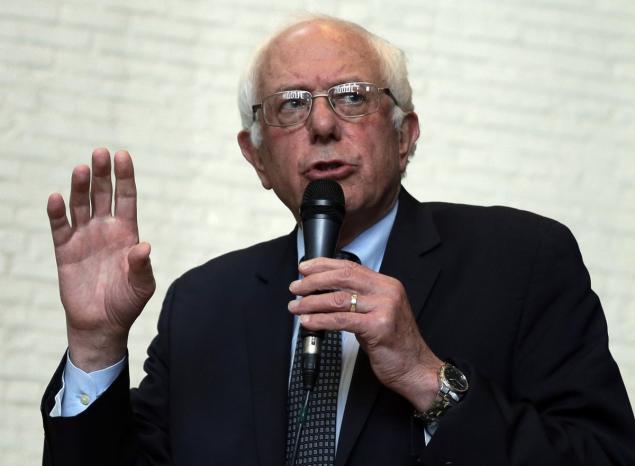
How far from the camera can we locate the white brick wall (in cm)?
356

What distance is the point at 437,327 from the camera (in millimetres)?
2064

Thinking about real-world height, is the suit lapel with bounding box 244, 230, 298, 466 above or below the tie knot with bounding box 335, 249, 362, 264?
below

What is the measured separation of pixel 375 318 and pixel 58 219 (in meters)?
0.64

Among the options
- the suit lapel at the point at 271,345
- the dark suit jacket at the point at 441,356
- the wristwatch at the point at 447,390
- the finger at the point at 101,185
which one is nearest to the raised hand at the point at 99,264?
the finger at the point at 101,185

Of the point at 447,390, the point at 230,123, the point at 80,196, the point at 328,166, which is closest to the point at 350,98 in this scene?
the point at 328,166

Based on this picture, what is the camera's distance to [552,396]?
6.42 ft

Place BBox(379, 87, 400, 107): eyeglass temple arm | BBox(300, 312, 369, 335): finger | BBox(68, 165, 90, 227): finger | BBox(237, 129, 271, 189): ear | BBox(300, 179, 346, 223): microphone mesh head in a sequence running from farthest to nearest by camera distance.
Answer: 1. BBox(237, 129, 271, 189): ear
2. BBox(379, 87, 400, 107): eyeglass temple arm
3. BBox(68, 165, 90, 227): finger
4. BBox(300, 179, 346, 223): microphone mesh head
5. BBox(300, 312, 369, 335): finger

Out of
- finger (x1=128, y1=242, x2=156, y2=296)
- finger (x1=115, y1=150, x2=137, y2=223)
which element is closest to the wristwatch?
finger (x1=128, y1=242, x2=156, y2=296)

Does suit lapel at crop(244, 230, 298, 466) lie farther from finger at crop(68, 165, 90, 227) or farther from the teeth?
finger at crop(68, 165, 90, 227)

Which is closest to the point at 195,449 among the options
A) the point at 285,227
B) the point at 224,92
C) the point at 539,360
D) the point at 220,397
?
the point at 220,397

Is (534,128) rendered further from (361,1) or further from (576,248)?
(576,248)

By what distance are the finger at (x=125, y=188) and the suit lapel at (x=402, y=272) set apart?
506 millimetres

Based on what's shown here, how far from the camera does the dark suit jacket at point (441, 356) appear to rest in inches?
73.5

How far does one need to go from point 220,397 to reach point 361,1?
189 centimetres
